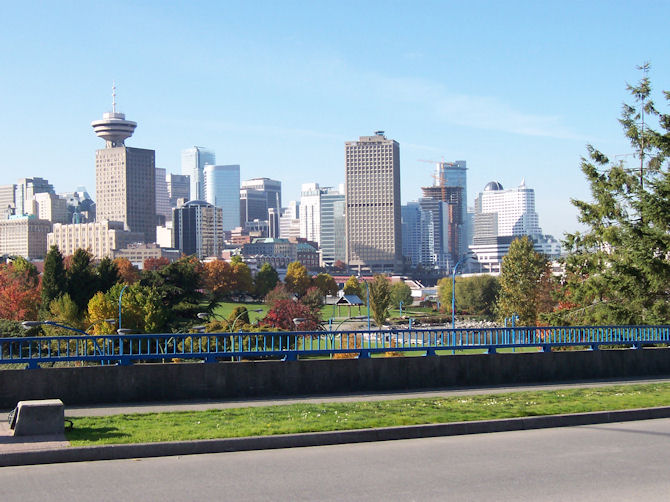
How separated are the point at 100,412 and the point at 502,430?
7.42 m

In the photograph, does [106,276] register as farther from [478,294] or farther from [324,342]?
[478,294]

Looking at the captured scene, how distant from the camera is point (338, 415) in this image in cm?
1541

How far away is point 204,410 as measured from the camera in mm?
16344

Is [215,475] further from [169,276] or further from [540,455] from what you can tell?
[169,276]

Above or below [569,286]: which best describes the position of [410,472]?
below

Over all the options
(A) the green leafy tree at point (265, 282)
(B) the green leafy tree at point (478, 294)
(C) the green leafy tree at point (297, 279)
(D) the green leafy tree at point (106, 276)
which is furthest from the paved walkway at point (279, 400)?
(C) the green leafy tree at point (297, 279)

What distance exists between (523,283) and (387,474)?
63.0m

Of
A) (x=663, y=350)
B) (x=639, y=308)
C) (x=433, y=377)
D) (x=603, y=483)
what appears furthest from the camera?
(x=639, y=308)

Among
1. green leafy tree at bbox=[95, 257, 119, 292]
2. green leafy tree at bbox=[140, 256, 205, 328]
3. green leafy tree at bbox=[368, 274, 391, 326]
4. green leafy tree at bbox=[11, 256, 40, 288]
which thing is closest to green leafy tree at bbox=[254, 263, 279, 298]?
green leafy tree at bbox=[368, 274, 391, 326]

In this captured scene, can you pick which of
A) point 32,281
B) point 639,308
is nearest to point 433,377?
point 639,308

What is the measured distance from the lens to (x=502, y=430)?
15.1 meters

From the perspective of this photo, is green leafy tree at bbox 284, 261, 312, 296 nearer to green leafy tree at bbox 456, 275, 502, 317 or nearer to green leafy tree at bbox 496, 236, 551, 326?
green leafy tree at bbox 456, 275, 502, 317

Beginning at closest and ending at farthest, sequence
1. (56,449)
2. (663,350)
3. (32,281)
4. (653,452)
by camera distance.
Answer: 1. (56,449)
2. (653,452)
3. (663,350)
4. (32,281)

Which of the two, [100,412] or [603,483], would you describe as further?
[100,412]
